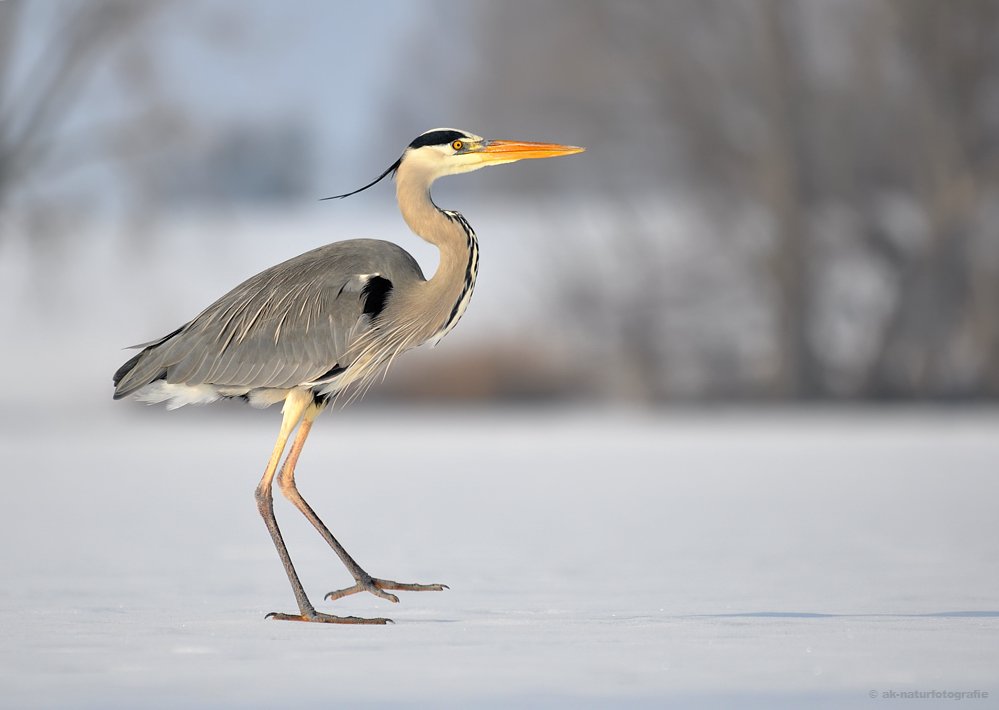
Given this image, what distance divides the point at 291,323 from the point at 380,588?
1.07 meters

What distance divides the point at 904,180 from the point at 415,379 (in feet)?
19.7

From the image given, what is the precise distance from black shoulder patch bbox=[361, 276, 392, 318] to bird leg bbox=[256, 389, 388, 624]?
16.5 inches

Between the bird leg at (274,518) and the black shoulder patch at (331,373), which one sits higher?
the black shoulder patch at (331,373)

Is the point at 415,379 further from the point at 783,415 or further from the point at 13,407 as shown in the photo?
the point at 13,407

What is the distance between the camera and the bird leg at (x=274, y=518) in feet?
14.4

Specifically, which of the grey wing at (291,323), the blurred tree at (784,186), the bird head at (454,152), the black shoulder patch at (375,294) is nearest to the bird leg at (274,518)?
the grey wing at (291,323)

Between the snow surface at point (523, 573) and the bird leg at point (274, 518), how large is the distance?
0.30 feet

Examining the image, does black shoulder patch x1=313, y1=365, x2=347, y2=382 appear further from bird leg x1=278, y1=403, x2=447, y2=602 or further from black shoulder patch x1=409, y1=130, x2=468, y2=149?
black shoulder patch x1=409, y1=130, x2=468, y2=149

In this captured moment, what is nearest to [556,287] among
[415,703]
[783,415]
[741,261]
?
[741,261]

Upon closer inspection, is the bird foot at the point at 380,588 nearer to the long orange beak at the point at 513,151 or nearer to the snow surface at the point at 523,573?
the snow surface at the point at 523,573

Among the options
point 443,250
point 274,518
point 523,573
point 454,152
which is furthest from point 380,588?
point 454,152

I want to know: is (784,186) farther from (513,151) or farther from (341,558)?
(341,558)

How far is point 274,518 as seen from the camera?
485 centimetres

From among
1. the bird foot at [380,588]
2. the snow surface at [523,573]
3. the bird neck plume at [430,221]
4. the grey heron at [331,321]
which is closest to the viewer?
the snow surface at [523,573]
